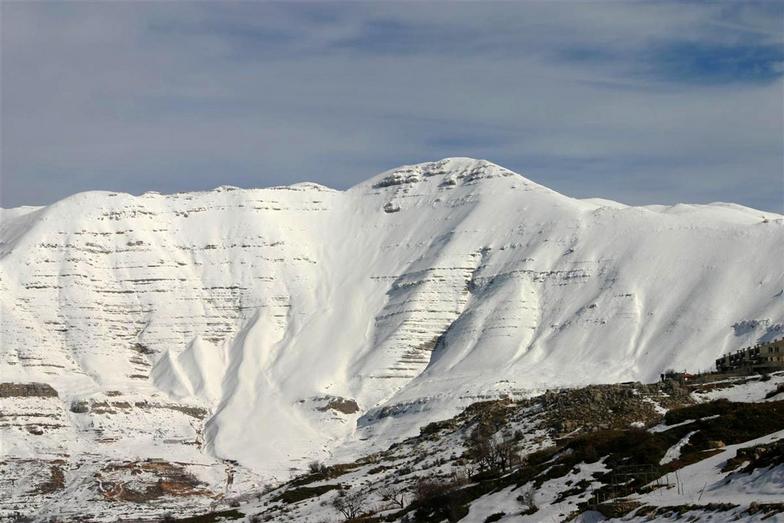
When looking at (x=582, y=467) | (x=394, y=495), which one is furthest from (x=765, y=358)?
(x=582, y=467)

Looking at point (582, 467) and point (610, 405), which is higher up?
point (610, 405)

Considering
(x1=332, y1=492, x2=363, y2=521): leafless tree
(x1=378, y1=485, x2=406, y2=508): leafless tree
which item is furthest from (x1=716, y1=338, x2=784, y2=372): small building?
(x1=332, y1=492, x2=363, y2=521): leafless tree

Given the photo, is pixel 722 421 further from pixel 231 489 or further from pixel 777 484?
pixel 231 489

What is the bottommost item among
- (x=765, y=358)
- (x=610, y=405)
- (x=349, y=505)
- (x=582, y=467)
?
(x=582, y=467)

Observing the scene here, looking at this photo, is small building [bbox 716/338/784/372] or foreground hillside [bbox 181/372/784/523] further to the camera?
small building [bbox 716/338/784/372]

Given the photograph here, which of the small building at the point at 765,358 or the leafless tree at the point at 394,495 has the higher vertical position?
the small building at the point at 765,358

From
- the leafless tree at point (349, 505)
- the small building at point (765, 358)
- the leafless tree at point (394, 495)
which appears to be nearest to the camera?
the leafless tree at point (394, 495)

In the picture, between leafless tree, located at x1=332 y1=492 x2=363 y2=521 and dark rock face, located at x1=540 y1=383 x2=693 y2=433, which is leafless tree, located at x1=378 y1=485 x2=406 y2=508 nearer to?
leafless tree, located at x1=332 y1=492 x2=363 y2=521

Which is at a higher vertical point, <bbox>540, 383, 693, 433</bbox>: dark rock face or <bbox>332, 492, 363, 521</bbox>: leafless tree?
<bbox>540, 383, 693, 433</bbox>: dark rock face

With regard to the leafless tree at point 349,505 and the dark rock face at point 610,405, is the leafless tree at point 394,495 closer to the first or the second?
the leafless tree at point 349,505

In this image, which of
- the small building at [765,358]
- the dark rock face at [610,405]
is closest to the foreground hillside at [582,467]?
the dark rock face at [610,405]

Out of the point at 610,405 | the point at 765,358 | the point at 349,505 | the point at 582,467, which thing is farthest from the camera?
the point at 765,358

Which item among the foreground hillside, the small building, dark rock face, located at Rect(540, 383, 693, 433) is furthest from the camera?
the small building

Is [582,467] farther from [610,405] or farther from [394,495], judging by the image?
[610,405]
